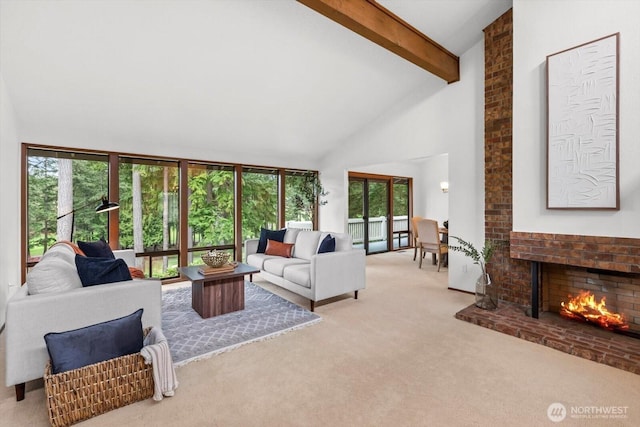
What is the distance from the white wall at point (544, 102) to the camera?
2.49 metres

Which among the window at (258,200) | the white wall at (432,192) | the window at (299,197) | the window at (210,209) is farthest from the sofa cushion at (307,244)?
the white wall at (432,192)

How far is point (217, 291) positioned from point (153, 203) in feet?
7.93

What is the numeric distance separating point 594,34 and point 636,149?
112 cm

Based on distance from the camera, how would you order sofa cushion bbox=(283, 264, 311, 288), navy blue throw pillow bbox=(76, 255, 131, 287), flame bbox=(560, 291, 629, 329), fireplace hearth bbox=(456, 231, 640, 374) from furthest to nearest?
sofa cushion bbox=(283, 264, 311, 288)
flame bbox=(560, 291, 629, 329)
fireplace hearth bbox=(456, 231, 640, 374)
navy blue throw pillow bbox=(76, 255, 131, 287)

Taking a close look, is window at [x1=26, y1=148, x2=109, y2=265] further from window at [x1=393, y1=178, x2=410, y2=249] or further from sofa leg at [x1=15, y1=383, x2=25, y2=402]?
window at [x1=393, y1=178, x2=410, y2=249]

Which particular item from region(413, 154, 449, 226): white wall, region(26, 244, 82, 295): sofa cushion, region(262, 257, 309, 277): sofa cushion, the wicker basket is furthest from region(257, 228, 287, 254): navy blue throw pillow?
region(413, 154, 449, 226): white wall

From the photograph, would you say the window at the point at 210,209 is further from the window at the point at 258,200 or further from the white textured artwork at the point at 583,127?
the white textured artwork at the point at 583,127

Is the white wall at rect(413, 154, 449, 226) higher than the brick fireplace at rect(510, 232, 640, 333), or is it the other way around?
the white wall at rect(413, 154, 449, 226)

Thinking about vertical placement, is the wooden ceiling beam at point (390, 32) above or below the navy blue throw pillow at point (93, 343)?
above

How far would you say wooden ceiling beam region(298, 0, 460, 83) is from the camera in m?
2.77

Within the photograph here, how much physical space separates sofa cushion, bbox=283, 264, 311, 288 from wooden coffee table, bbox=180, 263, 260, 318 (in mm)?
460

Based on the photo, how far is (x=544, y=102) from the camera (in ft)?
9.83
